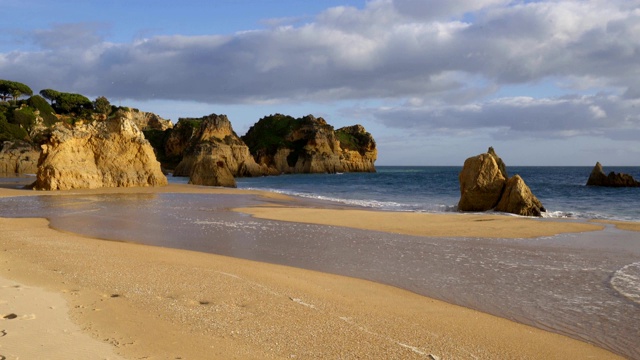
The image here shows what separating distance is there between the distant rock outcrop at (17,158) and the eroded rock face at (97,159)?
101 ft

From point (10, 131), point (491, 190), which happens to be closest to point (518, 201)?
point (491, 190)

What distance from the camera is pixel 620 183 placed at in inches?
2132

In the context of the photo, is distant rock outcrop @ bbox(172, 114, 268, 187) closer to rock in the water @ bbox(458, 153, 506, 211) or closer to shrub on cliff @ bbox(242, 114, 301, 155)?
shrub on cliff @ bbox(242, 114, 301, 155)

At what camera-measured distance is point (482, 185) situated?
24.8 metres

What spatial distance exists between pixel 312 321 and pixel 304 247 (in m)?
6.52

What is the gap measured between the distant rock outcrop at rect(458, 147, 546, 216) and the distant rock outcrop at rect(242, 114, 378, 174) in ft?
269

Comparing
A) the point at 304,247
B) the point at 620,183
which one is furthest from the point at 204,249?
the point at 620,183

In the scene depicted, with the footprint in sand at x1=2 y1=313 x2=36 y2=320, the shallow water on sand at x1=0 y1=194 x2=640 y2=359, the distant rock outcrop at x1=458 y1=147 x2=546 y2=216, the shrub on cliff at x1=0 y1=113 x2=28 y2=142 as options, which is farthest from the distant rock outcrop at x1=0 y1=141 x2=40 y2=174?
the footprint in sand at x1=2 y1=313 x2=36 y2=320

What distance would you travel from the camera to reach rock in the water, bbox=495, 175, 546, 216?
23.1 m

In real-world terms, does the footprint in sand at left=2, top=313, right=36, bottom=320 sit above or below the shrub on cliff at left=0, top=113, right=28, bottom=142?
below

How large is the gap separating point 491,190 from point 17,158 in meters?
59.2

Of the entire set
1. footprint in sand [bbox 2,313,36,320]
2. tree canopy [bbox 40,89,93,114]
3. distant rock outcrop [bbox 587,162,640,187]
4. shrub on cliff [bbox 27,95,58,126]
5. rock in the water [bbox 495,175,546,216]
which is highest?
tree canopy [bbox 40,89,93,114]

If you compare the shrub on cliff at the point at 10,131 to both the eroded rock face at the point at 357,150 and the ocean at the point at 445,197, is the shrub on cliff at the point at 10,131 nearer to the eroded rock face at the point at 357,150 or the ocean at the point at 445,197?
the ocean at the point at 445,197

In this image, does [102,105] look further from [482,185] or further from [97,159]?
[482,185]
